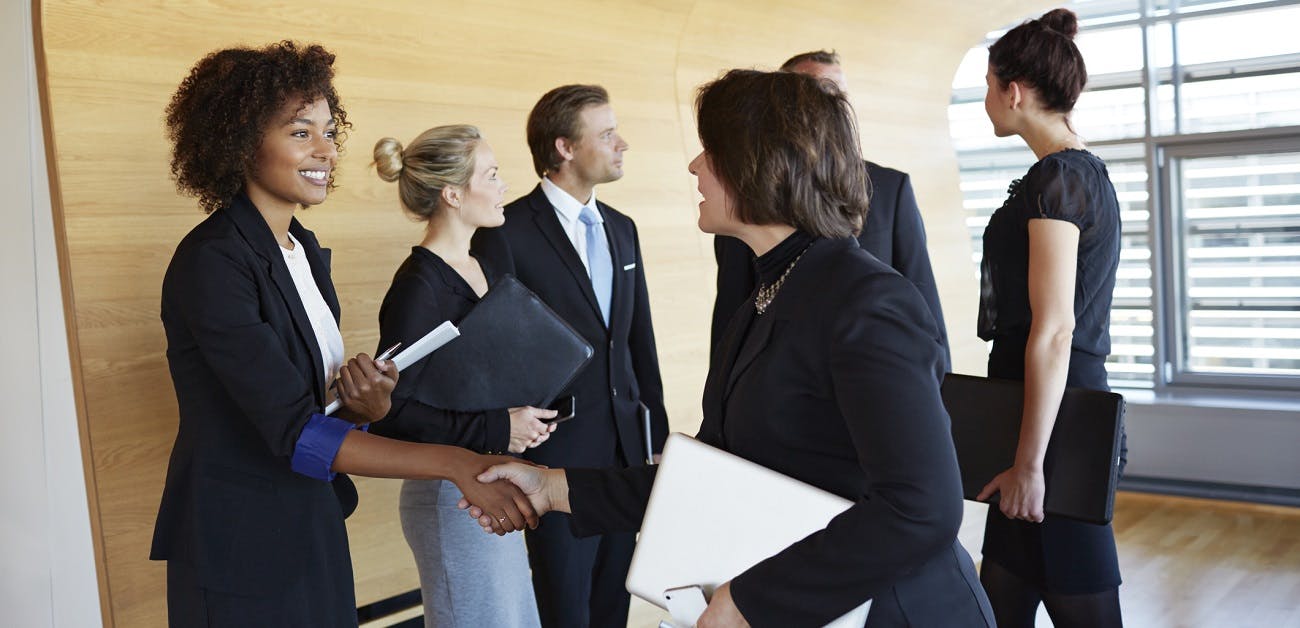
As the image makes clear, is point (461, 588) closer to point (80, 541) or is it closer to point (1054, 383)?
point (80, 541)

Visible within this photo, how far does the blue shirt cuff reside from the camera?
6.69 ft

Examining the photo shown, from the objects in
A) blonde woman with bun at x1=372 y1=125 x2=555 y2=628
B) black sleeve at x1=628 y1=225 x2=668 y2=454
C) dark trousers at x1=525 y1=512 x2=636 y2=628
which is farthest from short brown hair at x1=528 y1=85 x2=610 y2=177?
dark trousers at x1=525 y1=512 x2=636 y2=628

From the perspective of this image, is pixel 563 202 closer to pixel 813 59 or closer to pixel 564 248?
pixel 564 248

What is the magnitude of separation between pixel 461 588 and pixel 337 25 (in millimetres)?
1809

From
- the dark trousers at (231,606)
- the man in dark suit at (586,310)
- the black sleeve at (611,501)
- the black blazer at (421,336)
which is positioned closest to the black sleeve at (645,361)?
the man in dark suit at (586,310)

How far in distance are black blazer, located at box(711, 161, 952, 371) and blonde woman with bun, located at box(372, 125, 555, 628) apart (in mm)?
718

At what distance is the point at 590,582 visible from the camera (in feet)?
10.5

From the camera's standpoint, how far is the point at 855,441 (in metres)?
1.37

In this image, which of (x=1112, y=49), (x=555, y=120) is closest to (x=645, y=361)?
(x=555, y=120)

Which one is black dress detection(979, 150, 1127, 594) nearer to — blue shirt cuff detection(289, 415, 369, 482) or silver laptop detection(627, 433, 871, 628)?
silver laptop detection(627, 433, 871, 628)

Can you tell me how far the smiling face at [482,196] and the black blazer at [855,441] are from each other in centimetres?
151

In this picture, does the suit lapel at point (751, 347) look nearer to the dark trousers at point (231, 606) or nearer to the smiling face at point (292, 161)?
the dark trousers at point (231, 606)

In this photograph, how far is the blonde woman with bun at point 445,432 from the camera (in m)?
2.62

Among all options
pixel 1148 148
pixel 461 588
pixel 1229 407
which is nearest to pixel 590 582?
pixel 461 588
